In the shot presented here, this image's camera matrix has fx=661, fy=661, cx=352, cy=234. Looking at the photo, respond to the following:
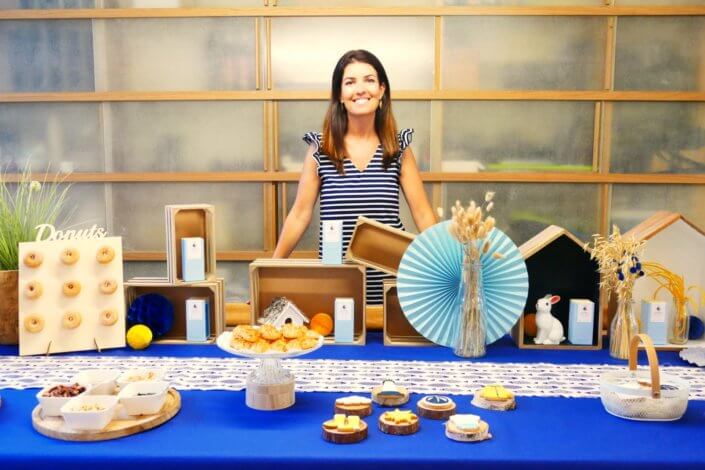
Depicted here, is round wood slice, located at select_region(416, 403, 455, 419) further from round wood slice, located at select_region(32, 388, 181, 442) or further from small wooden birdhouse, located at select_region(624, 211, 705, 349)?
small wooden birdhouse, located at select_region(624, 211, 705, 349)

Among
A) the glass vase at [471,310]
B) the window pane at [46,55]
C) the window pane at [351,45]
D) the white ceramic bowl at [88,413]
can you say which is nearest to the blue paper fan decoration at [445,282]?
the glass vase at [471,310]

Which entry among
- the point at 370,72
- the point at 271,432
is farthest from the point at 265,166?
the point at 271,432

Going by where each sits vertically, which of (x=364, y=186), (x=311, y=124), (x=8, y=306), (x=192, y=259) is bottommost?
(x=8, y=306)

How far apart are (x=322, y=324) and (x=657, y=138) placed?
2385 millimetres

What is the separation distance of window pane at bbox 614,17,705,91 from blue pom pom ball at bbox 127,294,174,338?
2595mm

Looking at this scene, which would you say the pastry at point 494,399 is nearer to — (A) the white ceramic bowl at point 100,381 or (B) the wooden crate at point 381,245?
(B) the wooden crate at point 381,245

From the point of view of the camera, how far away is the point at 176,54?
3.38 meters

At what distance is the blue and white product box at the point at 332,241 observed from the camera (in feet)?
5.52

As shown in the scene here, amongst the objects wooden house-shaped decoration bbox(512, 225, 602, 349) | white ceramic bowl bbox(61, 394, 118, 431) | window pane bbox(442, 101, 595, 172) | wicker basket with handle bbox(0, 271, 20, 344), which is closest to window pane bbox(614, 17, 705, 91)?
window pane bbox(442, 101, 595, 172)

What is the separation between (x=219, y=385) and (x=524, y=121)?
97.0 inches

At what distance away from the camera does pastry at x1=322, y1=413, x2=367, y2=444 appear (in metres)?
1.10

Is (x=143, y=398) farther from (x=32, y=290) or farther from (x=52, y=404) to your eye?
(x=32, y=290)

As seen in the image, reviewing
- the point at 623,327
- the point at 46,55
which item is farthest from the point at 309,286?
the point at 46,55

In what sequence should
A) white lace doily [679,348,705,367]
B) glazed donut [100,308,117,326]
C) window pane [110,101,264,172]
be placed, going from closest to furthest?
white lace doily [679,348,705,367]
glazed donut [100,308,117,326]
window pane [110,101,264,172]
